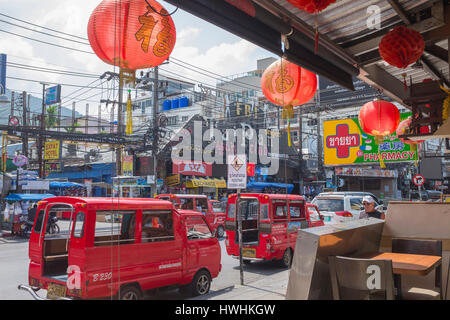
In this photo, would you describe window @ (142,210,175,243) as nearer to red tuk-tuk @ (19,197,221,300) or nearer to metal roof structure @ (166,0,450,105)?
red tuk-tuk @ (19,197,221,300)

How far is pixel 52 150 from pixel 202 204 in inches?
542

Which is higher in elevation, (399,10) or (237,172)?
(399,10)

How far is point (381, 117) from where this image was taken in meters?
6.61

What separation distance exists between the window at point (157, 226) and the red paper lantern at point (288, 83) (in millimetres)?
2826

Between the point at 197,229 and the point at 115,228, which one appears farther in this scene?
the point at 197,229

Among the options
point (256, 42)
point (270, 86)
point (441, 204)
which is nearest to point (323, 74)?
point (270, 86)

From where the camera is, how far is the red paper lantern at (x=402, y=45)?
4.39m

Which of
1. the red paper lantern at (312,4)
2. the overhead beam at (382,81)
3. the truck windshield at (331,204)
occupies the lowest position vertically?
the truck windshield at (331,204)

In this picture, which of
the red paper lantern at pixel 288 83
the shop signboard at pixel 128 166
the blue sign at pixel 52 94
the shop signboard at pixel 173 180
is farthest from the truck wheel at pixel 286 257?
the blue sign at pixel 52 94

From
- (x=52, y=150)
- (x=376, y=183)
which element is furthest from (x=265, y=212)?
(x=376, y=183)

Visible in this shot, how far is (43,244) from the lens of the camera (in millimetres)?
5785

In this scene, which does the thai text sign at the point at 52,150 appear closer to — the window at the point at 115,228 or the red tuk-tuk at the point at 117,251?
the red tuk-tuk at the point at 117,251

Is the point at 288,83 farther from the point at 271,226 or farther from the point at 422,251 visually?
the point at 271,226
